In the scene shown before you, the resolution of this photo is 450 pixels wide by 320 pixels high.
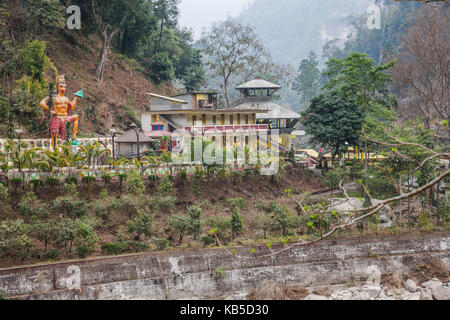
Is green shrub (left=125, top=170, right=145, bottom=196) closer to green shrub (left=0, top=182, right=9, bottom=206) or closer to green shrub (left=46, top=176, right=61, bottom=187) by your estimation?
green shrub (left=46, top=176, right=61, bottom=187)

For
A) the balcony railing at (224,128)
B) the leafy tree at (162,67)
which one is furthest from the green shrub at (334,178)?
the leafy tree at (162,67)

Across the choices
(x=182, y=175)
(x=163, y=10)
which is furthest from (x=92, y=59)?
(x=182, y=175)

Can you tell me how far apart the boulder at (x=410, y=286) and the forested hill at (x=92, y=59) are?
2176cm

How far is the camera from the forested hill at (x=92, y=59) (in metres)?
29.9

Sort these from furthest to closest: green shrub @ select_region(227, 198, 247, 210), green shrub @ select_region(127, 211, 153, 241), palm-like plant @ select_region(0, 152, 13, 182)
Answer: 1. green shrub @ select_region(227, 198, 247, 210)
2. palm-like plant @ select_region(0, 152, 13, 182)
3. green shrub @ select_region(127, 211, 153, 241)

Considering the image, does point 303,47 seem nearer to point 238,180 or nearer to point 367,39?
point 367,39

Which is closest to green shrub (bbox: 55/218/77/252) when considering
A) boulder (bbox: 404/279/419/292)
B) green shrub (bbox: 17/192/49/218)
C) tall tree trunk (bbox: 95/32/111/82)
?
green shrub (bbox: 17/192/49/218)

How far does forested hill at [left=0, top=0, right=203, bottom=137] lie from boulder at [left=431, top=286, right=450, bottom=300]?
74.3ft

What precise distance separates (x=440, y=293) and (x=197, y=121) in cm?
2088

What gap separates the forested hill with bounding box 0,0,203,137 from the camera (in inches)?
1176

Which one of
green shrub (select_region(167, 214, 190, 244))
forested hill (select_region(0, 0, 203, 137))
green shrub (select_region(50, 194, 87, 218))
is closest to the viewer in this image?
green shrub (select_region(167, 214, 190, 244))

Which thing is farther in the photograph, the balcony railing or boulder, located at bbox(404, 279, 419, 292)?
the balcony railing

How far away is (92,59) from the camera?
43.5 metres

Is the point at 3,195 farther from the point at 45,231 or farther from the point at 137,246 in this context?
the point at 137,246
